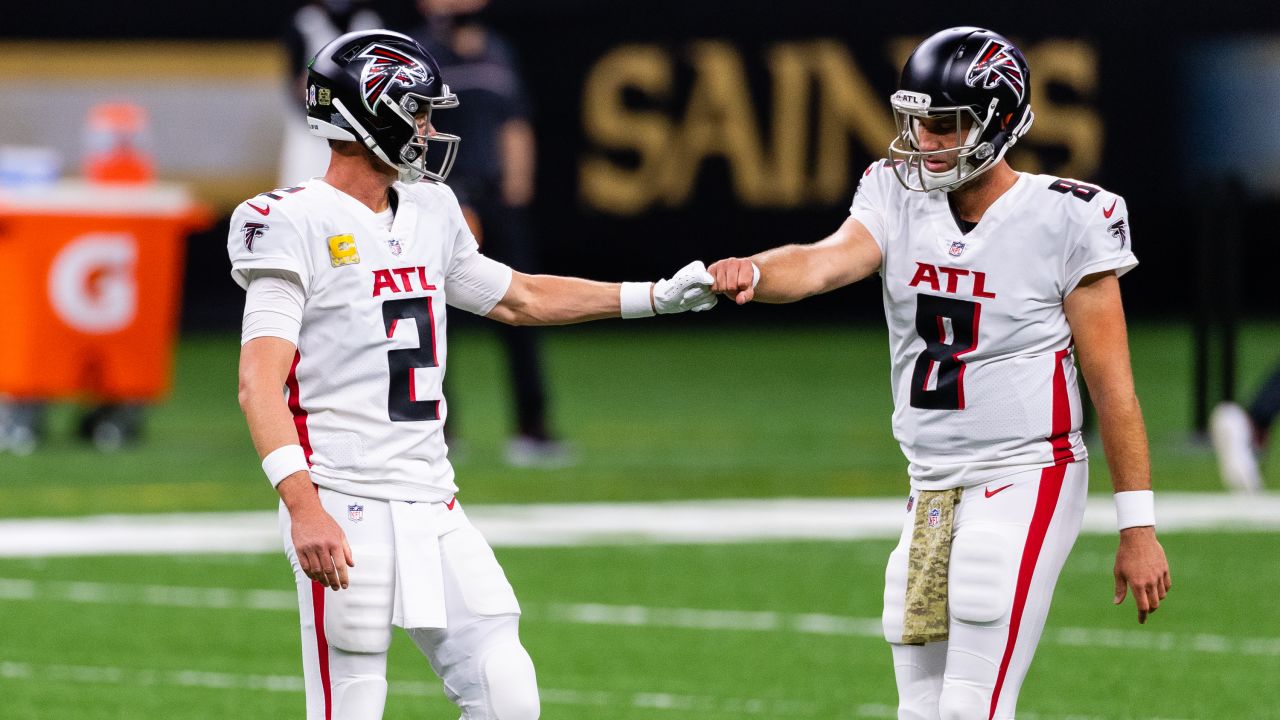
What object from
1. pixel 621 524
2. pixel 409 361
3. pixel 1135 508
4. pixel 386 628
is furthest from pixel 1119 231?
pixel 621 524

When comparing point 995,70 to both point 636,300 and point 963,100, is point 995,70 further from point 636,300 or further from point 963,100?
point 636,300

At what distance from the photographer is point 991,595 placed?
4.75 meters

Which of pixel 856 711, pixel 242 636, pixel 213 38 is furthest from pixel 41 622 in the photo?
pixel 213 38

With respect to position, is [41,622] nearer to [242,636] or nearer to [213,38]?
[242,636]

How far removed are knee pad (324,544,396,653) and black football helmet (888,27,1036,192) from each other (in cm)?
146

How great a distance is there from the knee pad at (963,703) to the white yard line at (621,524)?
4844 millimetres

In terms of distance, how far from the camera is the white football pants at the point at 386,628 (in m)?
4.68

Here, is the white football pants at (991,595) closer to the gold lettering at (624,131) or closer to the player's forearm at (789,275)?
the player's forearm at (789,275)

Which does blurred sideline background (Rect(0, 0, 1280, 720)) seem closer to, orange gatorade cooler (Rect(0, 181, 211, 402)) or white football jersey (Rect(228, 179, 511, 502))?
orange gatorade cooler (Rect(0, 181, 211, 402))

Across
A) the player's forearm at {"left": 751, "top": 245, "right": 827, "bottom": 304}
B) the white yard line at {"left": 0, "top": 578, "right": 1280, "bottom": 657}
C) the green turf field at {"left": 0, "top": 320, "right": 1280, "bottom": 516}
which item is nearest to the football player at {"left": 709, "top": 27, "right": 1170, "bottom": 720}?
the player's forearm at {"left": 751, "top": 245, "right": 827, "bottom": 304}

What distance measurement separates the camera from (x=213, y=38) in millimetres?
18531

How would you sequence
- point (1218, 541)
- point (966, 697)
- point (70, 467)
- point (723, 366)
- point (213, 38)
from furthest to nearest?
point (213, 38)
point (723, 366)
point (70, 467)
point (1218, 541)
point (966, 697)

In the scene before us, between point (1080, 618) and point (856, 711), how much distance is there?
5.83 ft

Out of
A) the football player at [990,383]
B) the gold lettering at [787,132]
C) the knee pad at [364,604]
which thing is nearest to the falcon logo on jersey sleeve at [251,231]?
the knee pad at [364,604]
